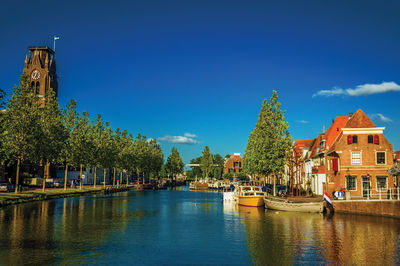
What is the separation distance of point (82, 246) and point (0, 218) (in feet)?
59.7

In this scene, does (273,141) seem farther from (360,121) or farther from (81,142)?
(81,142)

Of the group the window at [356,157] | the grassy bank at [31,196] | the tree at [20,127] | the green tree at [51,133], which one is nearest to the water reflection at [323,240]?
the window at [356,157]

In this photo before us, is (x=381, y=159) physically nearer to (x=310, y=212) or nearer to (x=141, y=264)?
(x=310, y=212)

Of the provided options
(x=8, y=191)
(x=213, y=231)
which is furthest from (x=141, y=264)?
(x=8, y=191)

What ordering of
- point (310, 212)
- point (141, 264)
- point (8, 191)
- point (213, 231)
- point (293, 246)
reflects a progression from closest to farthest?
point (141, 264), point (293, 246), point (213, 231), point (310, 212), point (8, 191)

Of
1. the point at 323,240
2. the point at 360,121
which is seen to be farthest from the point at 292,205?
the point at 323,240

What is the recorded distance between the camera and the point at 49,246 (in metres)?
27.5

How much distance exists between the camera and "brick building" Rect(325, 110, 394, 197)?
181ft

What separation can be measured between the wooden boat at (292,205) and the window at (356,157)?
10186 mm

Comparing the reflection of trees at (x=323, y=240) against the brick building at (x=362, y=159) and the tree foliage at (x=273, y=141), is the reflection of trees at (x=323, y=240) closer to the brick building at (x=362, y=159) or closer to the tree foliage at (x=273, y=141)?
the brick building at (x=362, y=159)

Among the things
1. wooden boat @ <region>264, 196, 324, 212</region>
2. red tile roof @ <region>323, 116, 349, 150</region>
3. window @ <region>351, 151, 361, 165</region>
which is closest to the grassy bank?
wooden boat @ <region>264, 196, 324, 212</region>

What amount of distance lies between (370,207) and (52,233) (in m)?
38.6

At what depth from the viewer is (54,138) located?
252ft

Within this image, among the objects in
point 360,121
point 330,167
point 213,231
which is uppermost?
point 360,121
